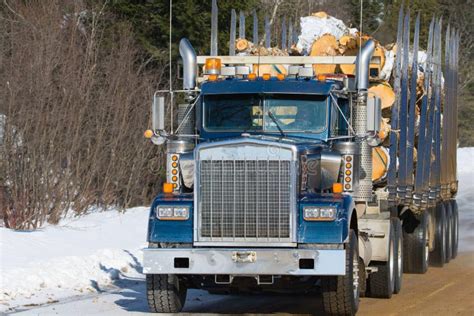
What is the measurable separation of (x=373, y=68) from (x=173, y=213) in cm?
548

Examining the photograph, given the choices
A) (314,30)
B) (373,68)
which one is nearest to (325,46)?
Result: (373,68)

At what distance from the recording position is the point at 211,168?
43.4 feet

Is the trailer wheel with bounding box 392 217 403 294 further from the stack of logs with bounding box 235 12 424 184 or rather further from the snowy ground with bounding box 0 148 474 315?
the snowy ground with bounding box 0 148 474 315

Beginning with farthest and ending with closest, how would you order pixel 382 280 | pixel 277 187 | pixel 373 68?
pixel 373 68 < pixel 382 280 < pixel 277 187

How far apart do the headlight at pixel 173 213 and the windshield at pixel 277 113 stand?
1672mm

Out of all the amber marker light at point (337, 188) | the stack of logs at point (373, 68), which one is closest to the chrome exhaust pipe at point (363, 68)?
the stack of logs at point (373, 68)

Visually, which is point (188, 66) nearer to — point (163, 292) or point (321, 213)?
point (163, 292)

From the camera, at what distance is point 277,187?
13.1 metres

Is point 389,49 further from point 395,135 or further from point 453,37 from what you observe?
point 453,37

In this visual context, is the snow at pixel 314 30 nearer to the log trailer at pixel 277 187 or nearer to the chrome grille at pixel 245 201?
the log trailer at pixel 277 187

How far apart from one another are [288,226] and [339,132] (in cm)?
215

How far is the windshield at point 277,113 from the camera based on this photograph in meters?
14.4

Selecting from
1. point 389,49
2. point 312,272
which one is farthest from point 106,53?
point 312,272

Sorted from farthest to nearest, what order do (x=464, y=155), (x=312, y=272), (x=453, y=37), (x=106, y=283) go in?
1. (x=464, y=155)
2. (x=453, y=37)
3. (x=106, y=283)
4. (x=312, y=272)
